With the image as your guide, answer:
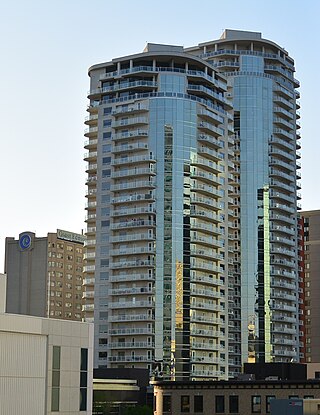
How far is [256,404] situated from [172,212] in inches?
2534

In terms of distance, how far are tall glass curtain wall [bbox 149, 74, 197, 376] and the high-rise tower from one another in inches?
835

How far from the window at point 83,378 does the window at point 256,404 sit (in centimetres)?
3344

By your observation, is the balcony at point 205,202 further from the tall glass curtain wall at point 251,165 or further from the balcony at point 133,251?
the tall glass curtain wall at point 251,165

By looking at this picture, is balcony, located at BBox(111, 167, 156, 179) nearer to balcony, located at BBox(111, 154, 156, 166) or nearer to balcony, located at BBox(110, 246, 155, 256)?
balcony, located at BBox(111, 154, 156, 166)

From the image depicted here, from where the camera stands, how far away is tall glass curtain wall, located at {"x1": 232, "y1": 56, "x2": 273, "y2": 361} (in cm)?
17950

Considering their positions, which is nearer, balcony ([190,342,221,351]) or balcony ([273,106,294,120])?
balcony ([190,342,221,351])

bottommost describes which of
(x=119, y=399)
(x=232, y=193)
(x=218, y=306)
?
(x=119, y=399)

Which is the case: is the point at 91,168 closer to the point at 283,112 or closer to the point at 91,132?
the point at 91,132

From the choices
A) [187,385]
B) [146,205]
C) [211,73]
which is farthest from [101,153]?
[187,385]

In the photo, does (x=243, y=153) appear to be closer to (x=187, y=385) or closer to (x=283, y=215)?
(x=283, y=215)

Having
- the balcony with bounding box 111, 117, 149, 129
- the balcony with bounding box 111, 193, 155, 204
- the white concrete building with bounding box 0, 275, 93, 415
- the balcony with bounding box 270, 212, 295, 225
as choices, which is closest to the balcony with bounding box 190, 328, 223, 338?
the balcony with bounding box 111, 193, 155, 204

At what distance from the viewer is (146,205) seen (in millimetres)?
164000

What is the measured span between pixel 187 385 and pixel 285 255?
82599 mm

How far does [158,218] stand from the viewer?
16288cm
